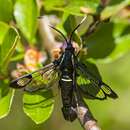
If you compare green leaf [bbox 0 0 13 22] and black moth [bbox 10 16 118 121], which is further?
green leaf [bbox 0 0 13 22]

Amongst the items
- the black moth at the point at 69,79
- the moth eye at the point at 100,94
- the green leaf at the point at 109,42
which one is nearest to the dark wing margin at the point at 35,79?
the black moth at the point at 69,79

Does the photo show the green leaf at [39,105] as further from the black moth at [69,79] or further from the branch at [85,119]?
the branch at [85,119]

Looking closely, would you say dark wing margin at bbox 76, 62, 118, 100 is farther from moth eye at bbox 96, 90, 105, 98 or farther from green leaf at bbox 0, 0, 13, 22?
green leaf at bbox 0, 0, 13, 22

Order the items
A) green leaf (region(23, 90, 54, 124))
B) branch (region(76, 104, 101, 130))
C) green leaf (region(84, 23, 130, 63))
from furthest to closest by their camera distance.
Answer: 1. green leaf (region(84, 23, 130, 63))
2. green leaf (region(23, 90, 54, 124))
3. branch (region(76, 104, 101, 130))

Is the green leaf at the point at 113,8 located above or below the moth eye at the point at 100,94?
above

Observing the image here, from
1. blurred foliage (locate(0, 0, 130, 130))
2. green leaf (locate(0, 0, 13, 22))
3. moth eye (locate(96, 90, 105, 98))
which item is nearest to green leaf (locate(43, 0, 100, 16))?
blurred foliage (locate(0, 0, 130, 130))

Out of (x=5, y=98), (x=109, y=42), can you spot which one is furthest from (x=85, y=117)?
(x=109, y=42)
